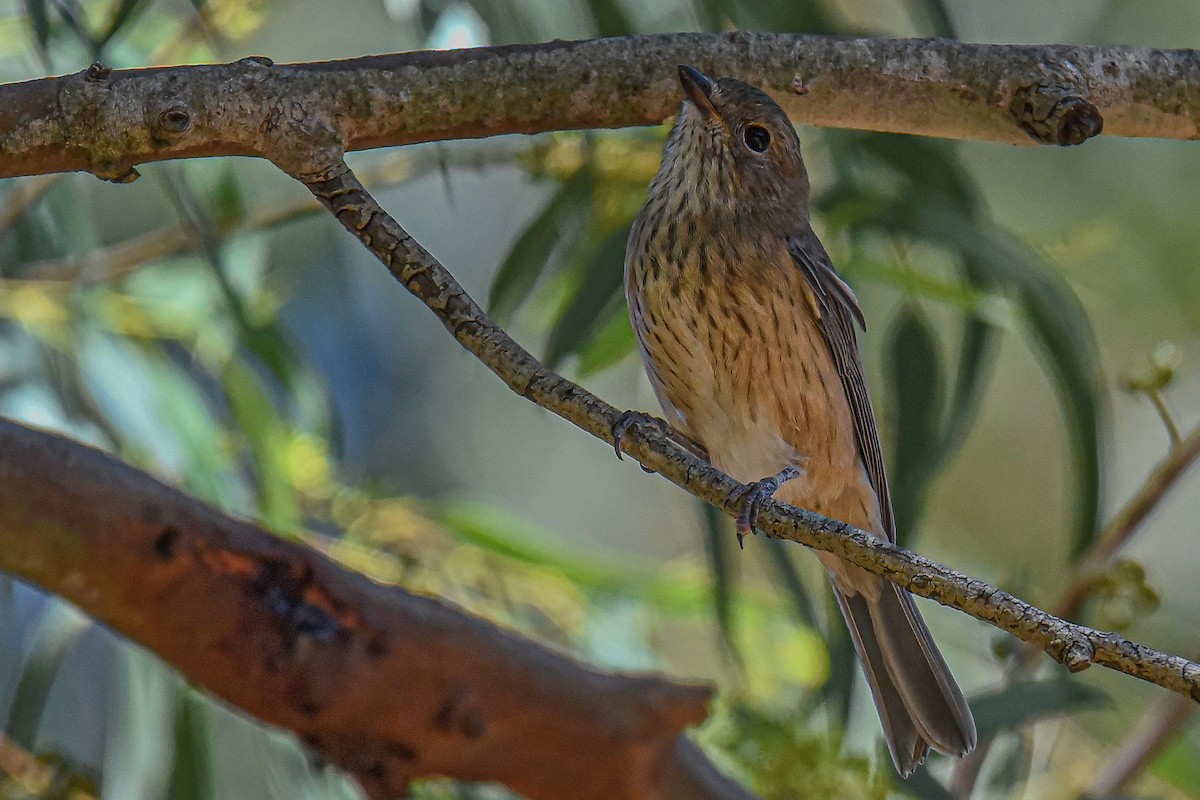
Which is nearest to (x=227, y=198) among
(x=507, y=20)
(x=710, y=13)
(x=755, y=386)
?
(x=507, y=20)

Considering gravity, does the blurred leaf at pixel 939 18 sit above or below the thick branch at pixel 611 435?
above

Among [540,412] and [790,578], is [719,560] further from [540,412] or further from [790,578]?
[540,412]

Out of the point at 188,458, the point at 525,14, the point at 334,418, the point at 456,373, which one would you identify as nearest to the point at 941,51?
the point at 525,14

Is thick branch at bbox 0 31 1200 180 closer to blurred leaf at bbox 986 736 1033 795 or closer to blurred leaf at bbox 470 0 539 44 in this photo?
blurred leaf at bbox 470 0 539 44

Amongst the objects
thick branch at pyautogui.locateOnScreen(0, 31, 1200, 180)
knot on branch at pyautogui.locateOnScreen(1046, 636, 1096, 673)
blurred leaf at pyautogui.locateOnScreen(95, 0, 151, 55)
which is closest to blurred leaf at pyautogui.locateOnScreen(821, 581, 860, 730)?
thick branch at pyautogui.locateOnScreen(0, 31, 1200, 180)

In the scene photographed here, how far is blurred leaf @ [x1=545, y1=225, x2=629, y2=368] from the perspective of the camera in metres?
2.26

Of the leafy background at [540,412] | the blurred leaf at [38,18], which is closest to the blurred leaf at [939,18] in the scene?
the leafy background at [540,412]

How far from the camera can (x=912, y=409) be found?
238 cm

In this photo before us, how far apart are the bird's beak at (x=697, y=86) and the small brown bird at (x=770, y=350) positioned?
135mm

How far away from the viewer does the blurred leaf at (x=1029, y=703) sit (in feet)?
7.11

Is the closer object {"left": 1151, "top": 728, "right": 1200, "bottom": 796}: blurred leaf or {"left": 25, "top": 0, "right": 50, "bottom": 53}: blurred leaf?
{"left": 25, "top": 0, "right": 50, "bottom": 53}: blurred leaf

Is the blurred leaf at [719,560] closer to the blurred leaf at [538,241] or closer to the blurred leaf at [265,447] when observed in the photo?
the blurred leaf at [538,241]

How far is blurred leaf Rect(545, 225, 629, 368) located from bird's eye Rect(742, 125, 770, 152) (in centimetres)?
26

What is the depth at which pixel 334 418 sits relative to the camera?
2.72 metres
